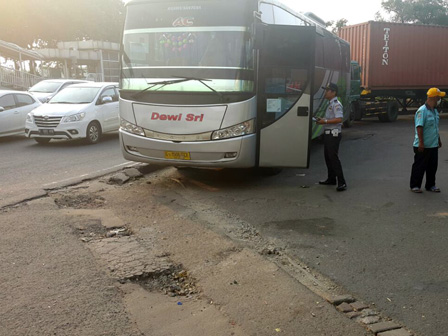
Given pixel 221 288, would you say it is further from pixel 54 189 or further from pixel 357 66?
pixel 357 66

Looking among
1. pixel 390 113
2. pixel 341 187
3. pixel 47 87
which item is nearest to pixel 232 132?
pixel 341 187

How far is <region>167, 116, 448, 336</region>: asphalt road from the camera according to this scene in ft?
13.8

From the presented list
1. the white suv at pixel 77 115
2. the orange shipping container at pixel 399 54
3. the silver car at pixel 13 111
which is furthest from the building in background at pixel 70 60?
the orange shipping container at pixel 399 54

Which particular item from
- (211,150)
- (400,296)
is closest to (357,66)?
(211,150)

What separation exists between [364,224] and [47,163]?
6971 mm

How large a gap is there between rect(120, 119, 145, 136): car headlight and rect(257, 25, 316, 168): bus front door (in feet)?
6.28

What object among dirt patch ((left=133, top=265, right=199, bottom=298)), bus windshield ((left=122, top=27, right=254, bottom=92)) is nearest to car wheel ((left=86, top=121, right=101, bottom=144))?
bus windshield ((left=122, top=27, right=254, bottom=92))

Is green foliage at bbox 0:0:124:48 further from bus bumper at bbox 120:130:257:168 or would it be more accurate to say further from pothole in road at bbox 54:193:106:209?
pothole in road at bbox 54:193:106:209

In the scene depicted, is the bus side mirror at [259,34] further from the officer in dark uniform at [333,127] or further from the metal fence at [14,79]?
the metal fence at [14,79]

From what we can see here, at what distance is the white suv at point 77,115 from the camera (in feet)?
42.0

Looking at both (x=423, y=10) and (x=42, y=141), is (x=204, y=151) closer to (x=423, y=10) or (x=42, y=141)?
(x=42, y=141)

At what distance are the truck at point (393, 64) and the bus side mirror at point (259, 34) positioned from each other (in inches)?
475

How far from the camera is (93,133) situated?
533 inches

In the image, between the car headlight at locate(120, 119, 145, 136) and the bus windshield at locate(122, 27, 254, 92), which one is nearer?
the bus windshield at locate(122, 27, 254, 92)
